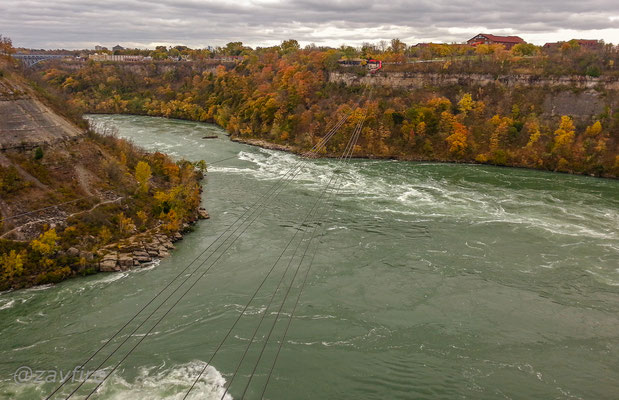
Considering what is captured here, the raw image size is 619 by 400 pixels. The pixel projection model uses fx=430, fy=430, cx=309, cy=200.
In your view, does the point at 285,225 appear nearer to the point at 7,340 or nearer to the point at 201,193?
the point at 201,193

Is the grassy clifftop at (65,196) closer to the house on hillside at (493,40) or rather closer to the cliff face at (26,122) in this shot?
the cliff face at (26,122)

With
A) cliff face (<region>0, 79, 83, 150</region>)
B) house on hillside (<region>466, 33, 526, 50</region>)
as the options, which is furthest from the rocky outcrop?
house on hillside (<region>466, 33, 526, 50</region>)

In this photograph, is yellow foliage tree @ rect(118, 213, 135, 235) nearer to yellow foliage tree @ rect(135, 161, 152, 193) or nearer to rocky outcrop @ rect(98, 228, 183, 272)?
rocky outcrop @ rect(98, 228, 183, 272)

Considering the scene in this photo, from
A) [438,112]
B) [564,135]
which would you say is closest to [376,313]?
[564,135]

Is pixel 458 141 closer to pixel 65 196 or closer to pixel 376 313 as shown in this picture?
pixel 376 313

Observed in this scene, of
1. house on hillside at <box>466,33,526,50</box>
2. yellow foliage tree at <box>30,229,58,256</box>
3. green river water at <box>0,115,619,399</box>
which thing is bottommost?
green river water at <box>0,115,619,399</box>
